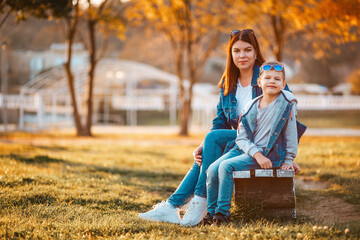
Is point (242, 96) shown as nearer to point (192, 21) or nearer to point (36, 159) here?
point (36, 159)

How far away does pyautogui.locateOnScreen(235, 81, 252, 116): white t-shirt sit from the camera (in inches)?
165

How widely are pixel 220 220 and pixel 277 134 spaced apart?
2.93 ft

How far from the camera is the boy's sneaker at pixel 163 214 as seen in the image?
3.83 m

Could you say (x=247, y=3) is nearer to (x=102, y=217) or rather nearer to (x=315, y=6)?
(x=315, y=6)

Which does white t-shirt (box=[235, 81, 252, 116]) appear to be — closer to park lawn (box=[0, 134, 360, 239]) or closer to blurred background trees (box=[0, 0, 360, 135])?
park lawn (box=[0, 134, 360, 239])

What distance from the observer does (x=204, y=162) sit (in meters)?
3.95

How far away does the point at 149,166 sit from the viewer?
809 cm

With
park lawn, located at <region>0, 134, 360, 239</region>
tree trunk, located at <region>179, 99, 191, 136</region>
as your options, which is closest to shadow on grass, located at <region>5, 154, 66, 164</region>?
park lawn, located at <region>0, 134, 360, 239</region>

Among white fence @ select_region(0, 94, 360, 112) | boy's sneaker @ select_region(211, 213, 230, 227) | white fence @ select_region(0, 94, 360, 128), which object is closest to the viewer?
boy's sneaker @ select_region(211, 213, 230, 227)

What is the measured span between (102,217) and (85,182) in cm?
178

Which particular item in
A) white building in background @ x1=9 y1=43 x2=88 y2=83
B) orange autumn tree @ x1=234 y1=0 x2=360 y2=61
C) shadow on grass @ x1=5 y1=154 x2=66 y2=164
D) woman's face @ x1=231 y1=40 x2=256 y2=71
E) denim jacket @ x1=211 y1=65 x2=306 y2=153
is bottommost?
shadow on grass @ x1=5 y1=154 x2=66 y2=164

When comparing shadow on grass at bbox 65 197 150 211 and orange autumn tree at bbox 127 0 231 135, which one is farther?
orange autumn tree at bbox 127 0 231 135

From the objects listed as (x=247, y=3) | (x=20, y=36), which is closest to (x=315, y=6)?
(x=247, y=3)

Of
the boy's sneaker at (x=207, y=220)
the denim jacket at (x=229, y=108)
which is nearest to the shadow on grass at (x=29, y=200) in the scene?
the boy's sneaker at (x=207, y=220)
